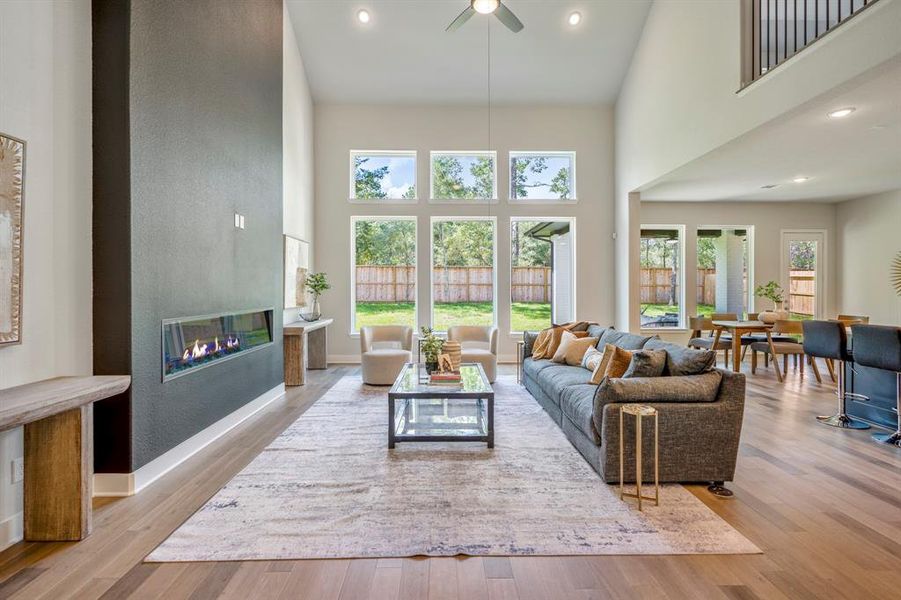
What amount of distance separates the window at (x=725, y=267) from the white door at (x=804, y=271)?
0.65m

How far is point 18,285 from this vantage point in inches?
83.9

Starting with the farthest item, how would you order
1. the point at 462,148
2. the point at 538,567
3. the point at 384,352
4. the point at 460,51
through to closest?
the point at 462,148, the point at 460,51, the point at 384,352, the point at 538,567

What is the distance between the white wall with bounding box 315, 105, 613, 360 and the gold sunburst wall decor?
14.0 ft

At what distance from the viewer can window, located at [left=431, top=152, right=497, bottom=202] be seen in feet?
24.3

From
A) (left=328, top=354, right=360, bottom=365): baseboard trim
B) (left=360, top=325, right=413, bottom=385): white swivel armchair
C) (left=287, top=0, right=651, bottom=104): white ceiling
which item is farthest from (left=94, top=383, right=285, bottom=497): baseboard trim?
(left=287, top=0, right=651, bottom=104): white ceiling

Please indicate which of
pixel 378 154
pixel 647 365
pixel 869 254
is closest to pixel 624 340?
pixel 647 365

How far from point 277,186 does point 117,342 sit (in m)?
2.90

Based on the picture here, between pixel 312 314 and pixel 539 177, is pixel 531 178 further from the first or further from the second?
pixel 312 314

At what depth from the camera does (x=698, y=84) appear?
192 inches

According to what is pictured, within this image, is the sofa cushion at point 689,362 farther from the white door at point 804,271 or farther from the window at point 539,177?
the white door at point 804,271

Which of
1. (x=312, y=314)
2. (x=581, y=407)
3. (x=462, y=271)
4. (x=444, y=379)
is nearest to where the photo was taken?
A: (x=581, y=407)

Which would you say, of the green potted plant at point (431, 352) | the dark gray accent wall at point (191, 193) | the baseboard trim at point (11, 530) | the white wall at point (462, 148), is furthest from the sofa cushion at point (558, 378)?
the baseboard trim at point (11, 530)

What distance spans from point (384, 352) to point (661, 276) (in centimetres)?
532

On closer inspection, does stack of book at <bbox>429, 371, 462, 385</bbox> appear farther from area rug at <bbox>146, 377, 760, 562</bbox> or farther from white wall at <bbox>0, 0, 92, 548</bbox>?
white wall at <bbox>0, 0, 92, 548</bbox>
